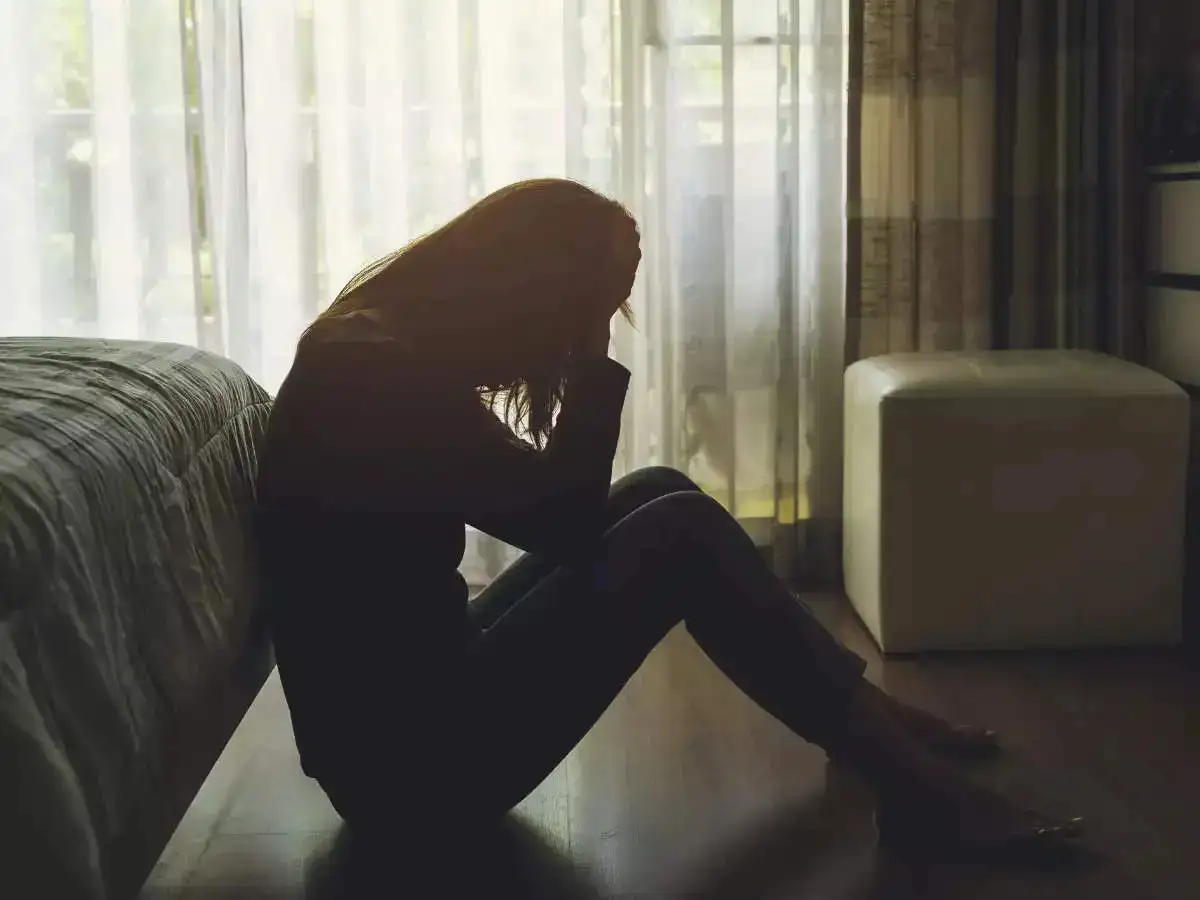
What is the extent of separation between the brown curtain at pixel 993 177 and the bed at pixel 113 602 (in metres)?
1.56

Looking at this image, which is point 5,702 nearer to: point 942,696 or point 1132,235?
point 942,696

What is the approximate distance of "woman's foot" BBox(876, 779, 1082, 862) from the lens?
65.6 inches

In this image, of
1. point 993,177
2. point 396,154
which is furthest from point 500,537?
point 993,177

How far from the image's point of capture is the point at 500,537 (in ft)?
5.36

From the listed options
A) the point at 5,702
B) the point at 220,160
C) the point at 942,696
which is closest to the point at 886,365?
the point at 942,696

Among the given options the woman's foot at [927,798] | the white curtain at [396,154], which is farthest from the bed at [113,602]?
the white curtain at [396,154]

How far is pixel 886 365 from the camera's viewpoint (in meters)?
2.61

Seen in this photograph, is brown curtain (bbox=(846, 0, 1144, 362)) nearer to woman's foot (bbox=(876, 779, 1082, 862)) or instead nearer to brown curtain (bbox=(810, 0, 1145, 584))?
brown curtain (bbox=(810, 0, 1145, 584))

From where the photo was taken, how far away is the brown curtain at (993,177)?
2846mm

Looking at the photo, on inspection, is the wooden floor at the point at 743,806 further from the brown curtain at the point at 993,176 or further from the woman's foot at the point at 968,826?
the brown curtain at the point at 993,176

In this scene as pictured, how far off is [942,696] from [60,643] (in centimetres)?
152

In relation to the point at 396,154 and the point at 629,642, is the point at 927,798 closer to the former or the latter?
the point at 629,642

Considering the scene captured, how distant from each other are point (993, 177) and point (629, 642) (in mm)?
1695

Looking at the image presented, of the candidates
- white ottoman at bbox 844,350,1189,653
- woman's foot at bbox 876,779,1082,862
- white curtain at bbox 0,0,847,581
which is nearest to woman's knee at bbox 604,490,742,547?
woman's foot at bbox 876,779,1082,862
